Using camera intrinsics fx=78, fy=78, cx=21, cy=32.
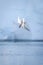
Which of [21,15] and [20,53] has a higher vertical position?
[21,15]

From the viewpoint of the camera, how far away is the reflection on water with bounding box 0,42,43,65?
0.59m

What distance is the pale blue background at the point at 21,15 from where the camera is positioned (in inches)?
23.1

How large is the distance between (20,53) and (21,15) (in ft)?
0.94

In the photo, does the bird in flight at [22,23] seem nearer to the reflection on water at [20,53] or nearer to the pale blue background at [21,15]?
the pale blue background at [21,15]

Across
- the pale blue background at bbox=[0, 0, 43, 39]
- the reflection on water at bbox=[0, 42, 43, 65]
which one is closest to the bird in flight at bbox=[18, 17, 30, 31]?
the pale blue background at bbox=[0, 0, 43, 39]

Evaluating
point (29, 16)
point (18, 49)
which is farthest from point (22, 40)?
point (29, 16)

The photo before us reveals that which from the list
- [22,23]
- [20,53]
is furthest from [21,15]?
[20,53]

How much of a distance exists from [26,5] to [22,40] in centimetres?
27

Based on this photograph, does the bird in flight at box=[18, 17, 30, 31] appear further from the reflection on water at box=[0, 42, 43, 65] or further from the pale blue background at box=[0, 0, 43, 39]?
the reflection on water at box=[0, 42, 43, 65]

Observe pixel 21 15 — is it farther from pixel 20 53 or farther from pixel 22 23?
pixel 20 53

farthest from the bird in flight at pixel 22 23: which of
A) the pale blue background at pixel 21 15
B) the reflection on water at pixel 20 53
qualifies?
the reflection on water at pixel 20 53

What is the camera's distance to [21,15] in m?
0.59

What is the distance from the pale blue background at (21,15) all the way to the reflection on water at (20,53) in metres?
0.07

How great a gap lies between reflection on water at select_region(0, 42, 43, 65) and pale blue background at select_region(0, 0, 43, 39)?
0.23 ft
